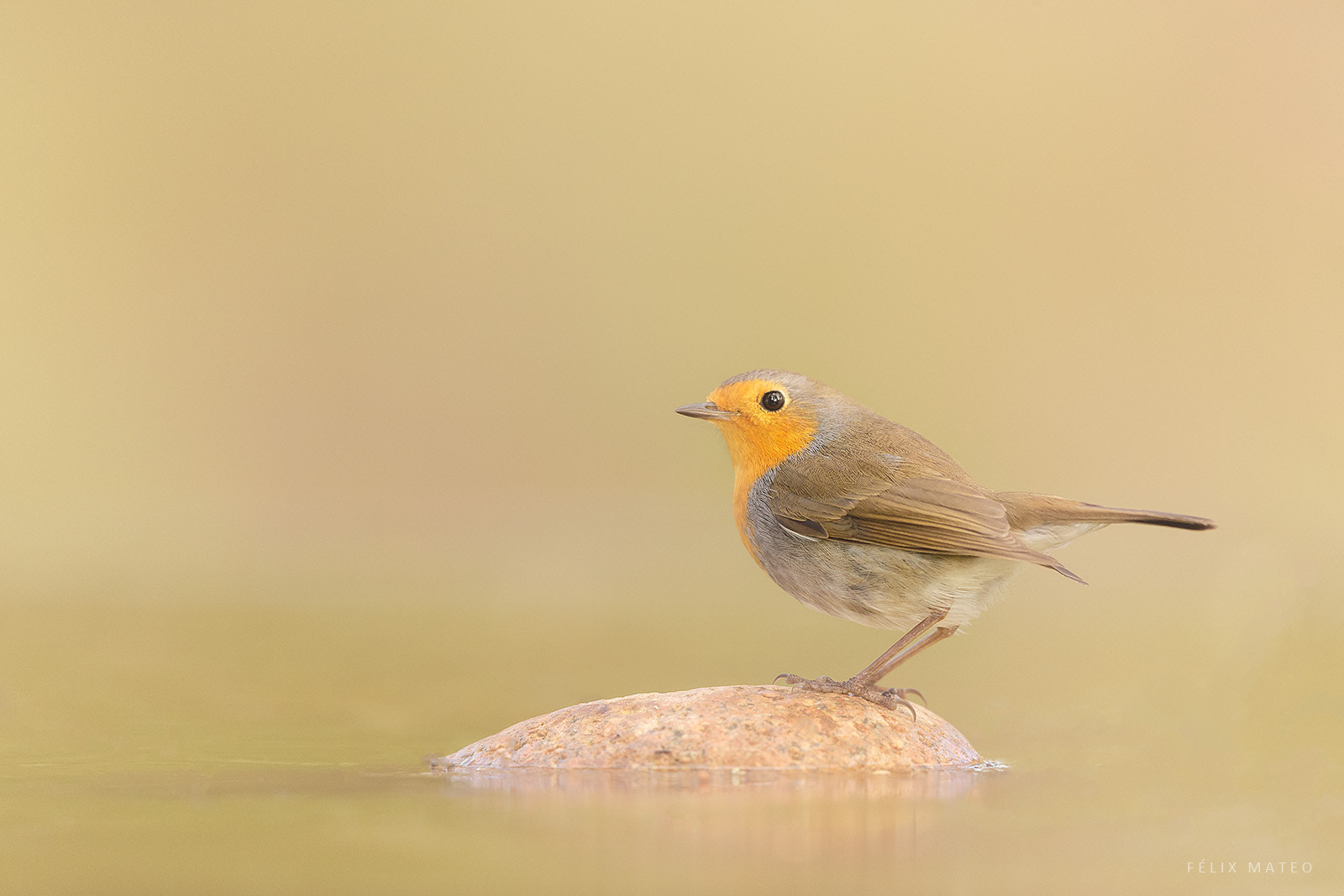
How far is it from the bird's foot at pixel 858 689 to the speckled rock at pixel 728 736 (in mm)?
34

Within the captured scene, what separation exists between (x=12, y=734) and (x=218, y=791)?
1771 millimetres

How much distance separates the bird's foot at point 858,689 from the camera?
17.8ft

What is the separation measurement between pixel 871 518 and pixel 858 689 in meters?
0.73

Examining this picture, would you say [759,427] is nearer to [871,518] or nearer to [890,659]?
[871,518]

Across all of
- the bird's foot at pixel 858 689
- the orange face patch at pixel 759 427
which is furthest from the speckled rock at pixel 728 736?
the orange face patch at pixel 759 427

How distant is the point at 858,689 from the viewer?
546 centimetres

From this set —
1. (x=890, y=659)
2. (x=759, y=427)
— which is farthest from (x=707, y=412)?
(x=890, y=659)

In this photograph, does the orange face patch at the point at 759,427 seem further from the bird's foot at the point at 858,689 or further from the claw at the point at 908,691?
the claw at the point at 908,691

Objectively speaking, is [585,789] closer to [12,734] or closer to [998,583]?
[998,583]

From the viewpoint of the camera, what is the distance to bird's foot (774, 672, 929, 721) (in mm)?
5430

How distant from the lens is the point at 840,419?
5859mm

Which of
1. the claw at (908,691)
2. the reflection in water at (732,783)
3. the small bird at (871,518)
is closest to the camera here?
the reflection in water at (732,783)

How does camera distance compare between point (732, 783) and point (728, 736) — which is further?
point (728, 736)

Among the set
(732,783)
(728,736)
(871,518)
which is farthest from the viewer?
(871,518)
